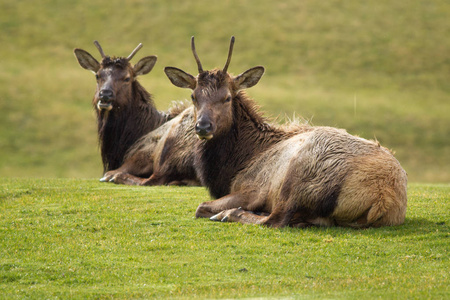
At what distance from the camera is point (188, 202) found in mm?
13242

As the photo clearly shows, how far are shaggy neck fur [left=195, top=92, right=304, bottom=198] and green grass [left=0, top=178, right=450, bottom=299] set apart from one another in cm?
73

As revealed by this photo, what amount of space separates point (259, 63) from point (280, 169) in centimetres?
4634

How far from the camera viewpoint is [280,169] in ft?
37.2

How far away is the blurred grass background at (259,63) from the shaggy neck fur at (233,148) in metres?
31.2

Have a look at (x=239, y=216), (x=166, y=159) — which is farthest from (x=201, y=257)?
(x=166, y=159)

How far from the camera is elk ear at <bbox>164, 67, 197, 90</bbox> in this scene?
12648mm

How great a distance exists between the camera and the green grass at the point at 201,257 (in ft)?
25.7

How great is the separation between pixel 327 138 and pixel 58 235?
452cm

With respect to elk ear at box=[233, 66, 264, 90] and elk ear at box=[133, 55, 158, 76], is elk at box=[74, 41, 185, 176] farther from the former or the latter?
elk ear at box=[233, 66, 264, 90]

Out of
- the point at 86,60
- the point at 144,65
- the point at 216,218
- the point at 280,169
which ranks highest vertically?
the point at 86,60

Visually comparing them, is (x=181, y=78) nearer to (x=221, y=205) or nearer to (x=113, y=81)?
(x=221, y=205)

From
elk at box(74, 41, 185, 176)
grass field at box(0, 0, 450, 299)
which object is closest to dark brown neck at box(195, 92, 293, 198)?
grass field at box(0, 0, 450, 299)

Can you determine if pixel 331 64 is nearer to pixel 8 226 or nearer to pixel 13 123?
pixel 13 123

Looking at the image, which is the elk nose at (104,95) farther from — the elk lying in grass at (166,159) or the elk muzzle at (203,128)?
the elk muzzle at (203,128)
